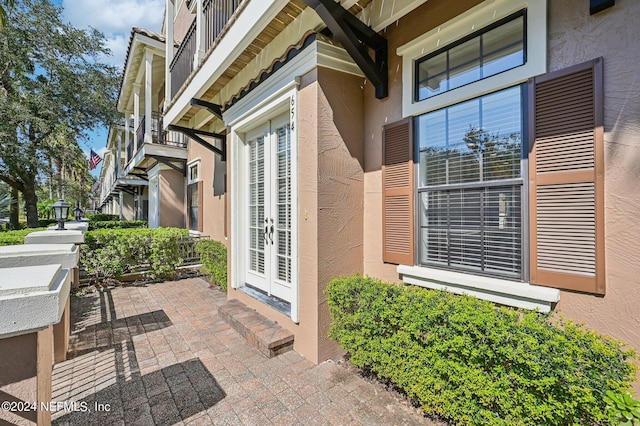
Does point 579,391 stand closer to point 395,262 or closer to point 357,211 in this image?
point 395,262

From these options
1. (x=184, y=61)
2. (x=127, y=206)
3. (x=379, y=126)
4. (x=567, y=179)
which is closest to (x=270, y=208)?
(x=379, y=126)

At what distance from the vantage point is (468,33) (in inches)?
101

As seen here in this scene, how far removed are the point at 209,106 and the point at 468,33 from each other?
4.21m

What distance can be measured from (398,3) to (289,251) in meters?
2.90

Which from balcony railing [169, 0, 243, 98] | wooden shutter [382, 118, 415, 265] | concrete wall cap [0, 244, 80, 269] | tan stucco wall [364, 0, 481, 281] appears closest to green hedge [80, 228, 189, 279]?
balcony railing [169, 0, 243, 98]

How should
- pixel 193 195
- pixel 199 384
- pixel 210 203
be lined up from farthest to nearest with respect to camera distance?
pixel 193 195
pixel 210 203
pixel 199 384

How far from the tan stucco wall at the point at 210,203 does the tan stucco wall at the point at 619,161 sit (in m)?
5.88

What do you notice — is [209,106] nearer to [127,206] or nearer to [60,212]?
[60,212]

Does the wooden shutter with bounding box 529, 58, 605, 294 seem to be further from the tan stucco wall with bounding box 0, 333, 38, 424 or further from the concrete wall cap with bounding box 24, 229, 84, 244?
the concrete wall cap with bounding box 24, 229, 84, 244

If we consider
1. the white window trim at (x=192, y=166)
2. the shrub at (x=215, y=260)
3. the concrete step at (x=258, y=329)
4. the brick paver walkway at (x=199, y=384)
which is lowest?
the brick paver walkway at (x=199, y=384)

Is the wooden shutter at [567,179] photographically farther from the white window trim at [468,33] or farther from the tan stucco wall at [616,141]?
the white window trim at [468,33]

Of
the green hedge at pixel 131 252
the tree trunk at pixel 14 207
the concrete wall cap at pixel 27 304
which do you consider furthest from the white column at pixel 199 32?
the tree trunk at pixel 14 207

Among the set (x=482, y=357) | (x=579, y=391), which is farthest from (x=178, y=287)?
(x=579, y=391)

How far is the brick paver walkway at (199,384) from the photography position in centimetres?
234
